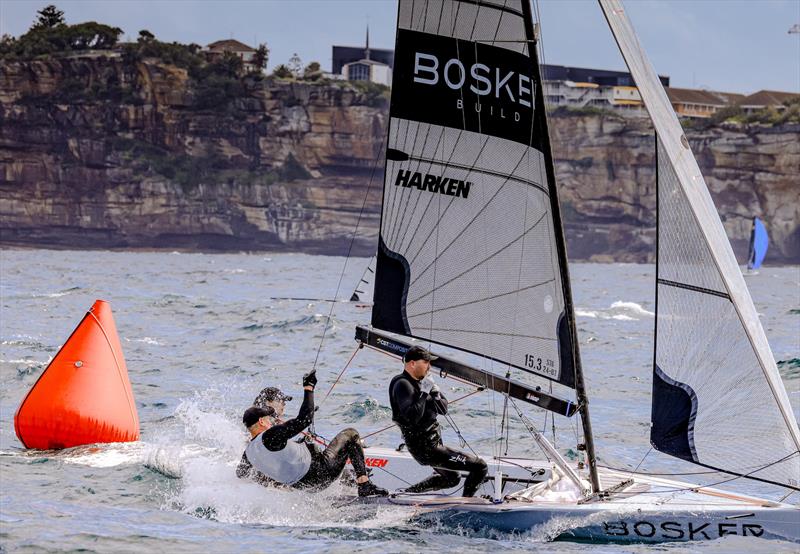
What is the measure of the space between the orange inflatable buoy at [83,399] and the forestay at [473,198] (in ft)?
12.5

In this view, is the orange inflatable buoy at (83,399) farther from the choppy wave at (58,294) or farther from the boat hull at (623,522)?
the choppy wave at (58,294)

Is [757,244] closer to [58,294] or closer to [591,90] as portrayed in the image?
[58,294]

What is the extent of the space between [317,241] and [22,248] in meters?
27.8

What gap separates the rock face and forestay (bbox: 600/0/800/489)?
3988 inches

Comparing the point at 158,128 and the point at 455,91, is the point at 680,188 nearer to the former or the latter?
Answer: the point at 455,91

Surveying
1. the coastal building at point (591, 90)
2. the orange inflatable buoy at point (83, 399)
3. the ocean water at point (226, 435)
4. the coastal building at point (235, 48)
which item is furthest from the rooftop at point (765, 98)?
the orange inflatable buoy at point (83, 399)

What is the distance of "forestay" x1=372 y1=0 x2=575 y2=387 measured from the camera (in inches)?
356

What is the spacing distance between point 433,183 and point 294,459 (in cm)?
252

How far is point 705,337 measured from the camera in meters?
8.27

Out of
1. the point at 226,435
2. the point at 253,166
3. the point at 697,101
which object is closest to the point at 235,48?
the point at 253,166

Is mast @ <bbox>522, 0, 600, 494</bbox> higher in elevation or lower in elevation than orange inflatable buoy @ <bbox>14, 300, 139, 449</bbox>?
higher

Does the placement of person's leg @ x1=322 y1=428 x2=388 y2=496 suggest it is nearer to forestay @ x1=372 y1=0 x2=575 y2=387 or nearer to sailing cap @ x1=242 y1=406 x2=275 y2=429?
sailing cap @ x1=242 y1=406 x2=275 y2=429

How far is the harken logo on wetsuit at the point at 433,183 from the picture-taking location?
944 cm

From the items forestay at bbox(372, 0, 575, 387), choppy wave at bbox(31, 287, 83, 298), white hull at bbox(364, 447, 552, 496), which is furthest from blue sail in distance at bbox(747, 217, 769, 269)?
forestay at bbox(372, 0, 575, 387)
